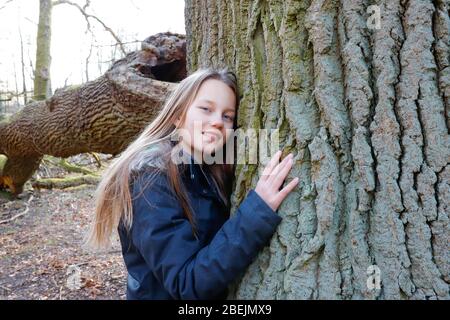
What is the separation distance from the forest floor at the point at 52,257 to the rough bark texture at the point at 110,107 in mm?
1368

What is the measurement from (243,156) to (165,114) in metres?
0.49

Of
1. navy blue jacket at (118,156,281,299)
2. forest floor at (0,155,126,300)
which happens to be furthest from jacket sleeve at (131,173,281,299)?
forest floor at (0,155,126,300)

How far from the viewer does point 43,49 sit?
33.0 feet

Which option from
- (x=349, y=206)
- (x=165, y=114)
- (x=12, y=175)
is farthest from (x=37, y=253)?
(x=349, y=206)

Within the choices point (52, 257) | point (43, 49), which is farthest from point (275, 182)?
point (43, 49)

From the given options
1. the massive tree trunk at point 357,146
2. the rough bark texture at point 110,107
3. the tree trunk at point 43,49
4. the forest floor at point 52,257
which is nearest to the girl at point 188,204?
the massive tree trunk at point 357,146

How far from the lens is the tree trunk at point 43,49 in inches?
388

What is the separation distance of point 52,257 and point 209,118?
425cm

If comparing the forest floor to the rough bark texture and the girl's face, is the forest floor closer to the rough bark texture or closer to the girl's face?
the rough bark texture

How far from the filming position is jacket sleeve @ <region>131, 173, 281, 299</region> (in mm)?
1408

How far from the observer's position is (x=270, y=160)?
5.07ft

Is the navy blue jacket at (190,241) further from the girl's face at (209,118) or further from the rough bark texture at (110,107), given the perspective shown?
the rough bark texture at (110,107)

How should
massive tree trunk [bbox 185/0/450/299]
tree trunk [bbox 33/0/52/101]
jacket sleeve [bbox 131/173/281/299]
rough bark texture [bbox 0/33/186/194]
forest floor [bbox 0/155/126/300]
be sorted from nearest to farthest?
massive tree trunk [bbox 185/0/450/299]
jacket sleeve [bbox 131/173/281/299]
rough bark texture [bbox 0/33/186/194]
forest floor [bbox 0/155/126/300]
tree trunk [bbox 33/0/52/101]

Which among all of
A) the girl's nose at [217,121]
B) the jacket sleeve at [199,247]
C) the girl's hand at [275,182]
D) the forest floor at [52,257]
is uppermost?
the girl's nose at [217,121]
